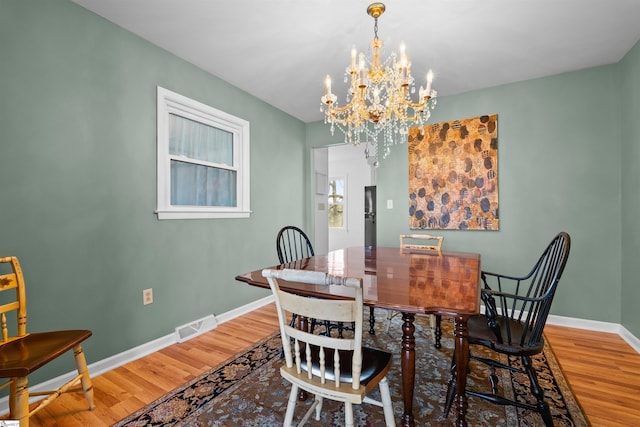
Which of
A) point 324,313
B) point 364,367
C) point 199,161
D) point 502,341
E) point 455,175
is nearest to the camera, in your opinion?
point 324,313

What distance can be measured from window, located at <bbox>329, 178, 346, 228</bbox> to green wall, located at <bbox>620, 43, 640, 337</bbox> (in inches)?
174

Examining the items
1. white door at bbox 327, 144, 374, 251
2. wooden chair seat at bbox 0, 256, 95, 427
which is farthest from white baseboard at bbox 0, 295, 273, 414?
white door at bbox 327, 144, 374, 251

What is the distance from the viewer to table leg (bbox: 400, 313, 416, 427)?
1196mm

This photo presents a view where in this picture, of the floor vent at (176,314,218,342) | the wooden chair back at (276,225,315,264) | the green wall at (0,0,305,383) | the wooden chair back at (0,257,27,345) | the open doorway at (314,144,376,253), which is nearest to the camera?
the wooden chair back at (0,257,27,345)

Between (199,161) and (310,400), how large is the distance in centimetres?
218

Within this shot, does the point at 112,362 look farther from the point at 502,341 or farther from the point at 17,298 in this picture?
the point at 502,341

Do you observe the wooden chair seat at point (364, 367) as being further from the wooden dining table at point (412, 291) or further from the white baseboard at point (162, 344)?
the white baseboard at point (162, 344)

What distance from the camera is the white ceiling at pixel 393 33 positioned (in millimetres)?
1863

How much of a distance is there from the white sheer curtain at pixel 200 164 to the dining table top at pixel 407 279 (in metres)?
1.37

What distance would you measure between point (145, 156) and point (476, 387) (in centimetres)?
279

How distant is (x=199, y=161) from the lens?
2.71 meters

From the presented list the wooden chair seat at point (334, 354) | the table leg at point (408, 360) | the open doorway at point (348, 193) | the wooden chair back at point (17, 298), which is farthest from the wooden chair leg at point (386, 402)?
the open doorway at point (348, 193)

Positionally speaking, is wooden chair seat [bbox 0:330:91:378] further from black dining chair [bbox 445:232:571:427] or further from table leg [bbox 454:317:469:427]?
black dining chair [bbox 445:232:571:427]

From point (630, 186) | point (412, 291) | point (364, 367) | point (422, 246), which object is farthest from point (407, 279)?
point (630, 186)
